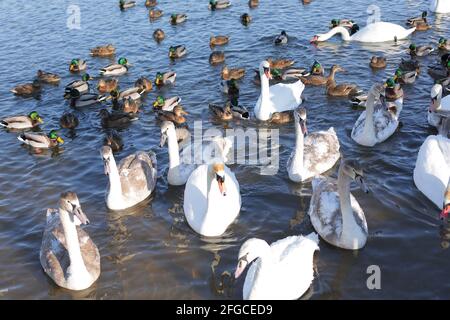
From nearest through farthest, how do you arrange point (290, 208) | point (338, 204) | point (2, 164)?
point (338, 204) → point (290, 208) → point (2, 164)

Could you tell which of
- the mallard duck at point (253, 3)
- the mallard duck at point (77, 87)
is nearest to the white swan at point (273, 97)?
the mallard duck at point (77, 87)

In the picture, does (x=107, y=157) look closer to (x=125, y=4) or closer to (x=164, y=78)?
(x=164, y=78)

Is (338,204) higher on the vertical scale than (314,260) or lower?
higher

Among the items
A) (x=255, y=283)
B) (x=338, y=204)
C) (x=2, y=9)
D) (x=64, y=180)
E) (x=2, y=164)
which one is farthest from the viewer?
(x=2, y=9)

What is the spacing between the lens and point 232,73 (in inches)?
797

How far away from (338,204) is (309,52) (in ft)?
41.5

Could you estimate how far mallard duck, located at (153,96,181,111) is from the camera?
18.2 m

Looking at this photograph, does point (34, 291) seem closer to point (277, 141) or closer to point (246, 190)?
point (246, 190)

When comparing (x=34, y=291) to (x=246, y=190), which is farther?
(x=246, y=190)

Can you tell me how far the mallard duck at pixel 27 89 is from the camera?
2020 cm

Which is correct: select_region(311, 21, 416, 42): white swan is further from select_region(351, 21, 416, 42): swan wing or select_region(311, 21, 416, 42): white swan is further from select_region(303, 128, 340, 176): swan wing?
select_region(303, 128, 340, 176): swan wing

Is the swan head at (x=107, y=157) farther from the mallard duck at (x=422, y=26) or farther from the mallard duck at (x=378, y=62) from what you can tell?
the mallard duck at (x=422, y=26)

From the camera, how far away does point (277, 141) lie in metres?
16.0

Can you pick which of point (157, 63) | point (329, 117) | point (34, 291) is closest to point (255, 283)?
point (34, 291)
